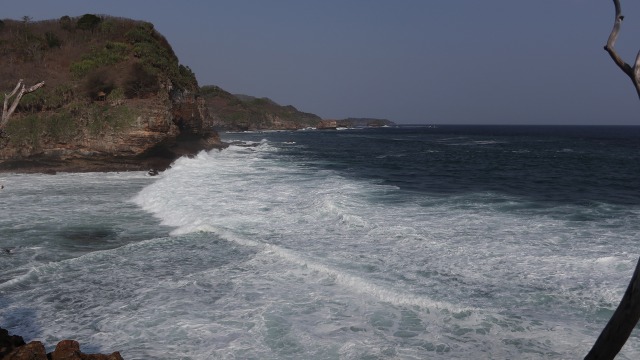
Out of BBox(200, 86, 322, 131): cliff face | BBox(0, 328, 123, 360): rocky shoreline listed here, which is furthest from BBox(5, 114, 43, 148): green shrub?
BBox(200, 86, 322, 131): cliff face

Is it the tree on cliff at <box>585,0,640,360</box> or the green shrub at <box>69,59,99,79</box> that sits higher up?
the green shrub at <box>69,59,99,79</box>

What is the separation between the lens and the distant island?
32.0 metres

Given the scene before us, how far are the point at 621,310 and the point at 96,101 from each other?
3631 centimetres

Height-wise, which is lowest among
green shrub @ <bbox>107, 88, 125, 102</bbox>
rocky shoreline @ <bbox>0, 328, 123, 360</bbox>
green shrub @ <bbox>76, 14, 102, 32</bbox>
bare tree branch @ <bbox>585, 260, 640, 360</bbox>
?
rocky shoreline @ <bbox>0, 328, 123, 360</bbox>

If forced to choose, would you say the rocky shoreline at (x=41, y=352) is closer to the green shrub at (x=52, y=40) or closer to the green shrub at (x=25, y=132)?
the green shrub at (x=25, y=132)

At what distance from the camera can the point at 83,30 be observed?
154ft

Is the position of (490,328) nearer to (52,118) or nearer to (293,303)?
(293,303)

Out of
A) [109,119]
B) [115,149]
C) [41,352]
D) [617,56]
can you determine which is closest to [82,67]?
[109,119]

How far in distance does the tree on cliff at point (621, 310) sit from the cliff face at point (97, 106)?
31.5 m

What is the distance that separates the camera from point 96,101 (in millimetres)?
34969

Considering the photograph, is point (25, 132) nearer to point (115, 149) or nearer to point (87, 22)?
point (115, 149)

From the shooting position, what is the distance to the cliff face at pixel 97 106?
31938mm

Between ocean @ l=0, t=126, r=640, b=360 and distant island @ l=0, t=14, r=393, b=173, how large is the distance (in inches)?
399

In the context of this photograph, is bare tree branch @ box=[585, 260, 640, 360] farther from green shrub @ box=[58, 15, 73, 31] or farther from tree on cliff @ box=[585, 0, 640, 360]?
green shrub @ box=[58, 15, 73, 31]
